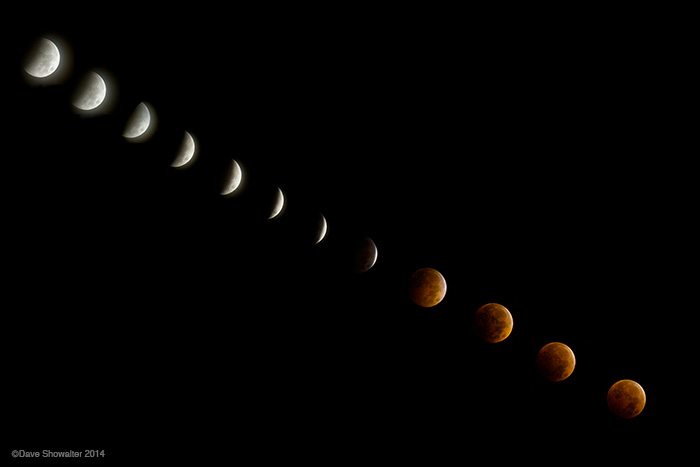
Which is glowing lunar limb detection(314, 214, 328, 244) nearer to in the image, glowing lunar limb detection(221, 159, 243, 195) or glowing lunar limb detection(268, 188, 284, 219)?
glowing lunar limb detection(268, 188, 284, 219)

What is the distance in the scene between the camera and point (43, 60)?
988mm

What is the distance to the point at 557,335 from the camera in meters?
1.60

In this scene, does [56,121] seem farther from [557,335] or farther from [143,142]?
[557,335]

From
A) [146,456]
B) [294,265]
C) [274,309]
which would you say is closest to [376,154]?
[294,265]

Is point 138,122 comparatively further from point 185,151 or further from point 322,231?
point 322,231

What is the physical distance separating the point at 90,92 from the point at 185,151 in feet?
0.74

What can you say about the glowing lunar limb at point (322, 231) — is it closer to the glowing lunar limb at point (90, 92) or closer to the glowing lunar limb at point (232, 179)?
the glowing lunar limb at point (232, 179)

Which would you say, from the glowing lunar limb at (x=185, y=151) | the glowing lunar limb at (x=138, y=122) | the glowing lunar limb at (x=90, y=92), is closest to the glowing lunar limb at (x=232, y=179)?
the glowing lunar limb at (x=185, y=151)

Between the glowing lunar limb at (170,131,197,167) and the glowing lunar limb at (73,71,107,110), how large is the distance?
7.5 inches

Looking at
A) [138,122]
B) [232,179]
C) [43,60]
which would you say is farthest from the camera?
[232,179]

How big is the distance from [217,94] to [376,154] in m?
0.48

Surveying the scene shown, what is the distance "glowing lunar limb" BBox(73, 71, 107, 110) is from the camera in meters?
1.04

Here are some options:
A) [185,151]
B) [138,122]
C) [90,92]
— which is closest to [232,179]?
[185,151]

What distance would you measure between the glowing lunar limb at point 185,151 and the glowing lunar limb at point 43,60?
29 centimetres
